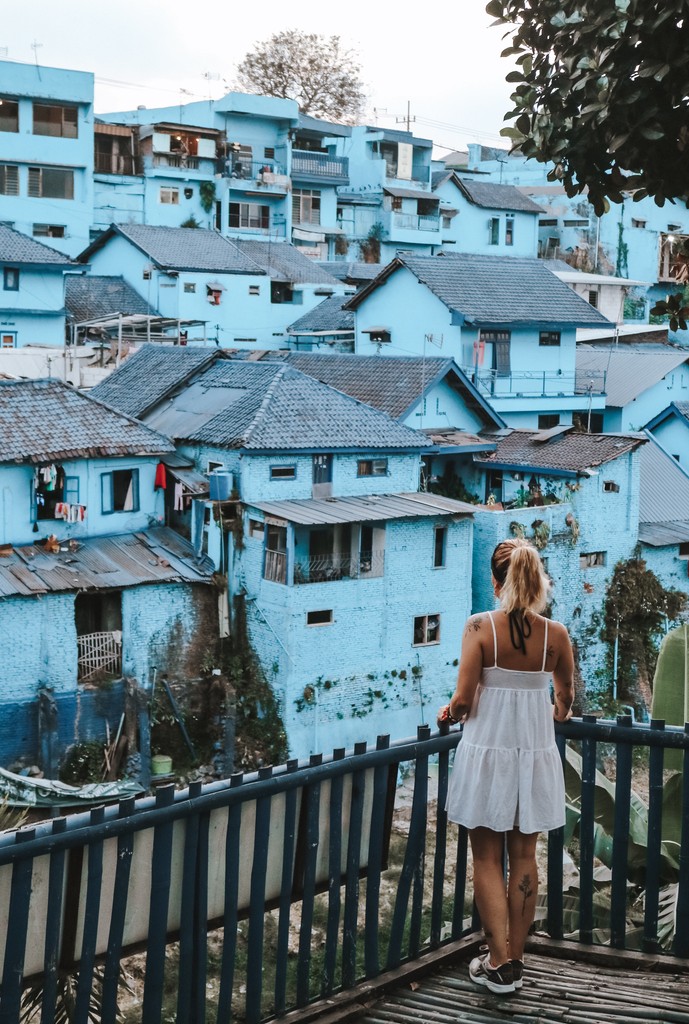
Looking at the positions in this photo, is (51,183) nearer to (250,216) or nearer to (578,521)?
(250,216)

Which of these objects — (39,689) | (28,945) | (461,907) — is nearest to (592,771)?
(461,907)

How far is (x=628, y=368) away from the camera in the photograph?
42406 mm

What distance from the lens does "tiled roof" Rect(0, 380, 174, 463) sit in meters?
25.5

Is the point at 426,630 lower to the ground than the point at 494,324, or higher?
lower

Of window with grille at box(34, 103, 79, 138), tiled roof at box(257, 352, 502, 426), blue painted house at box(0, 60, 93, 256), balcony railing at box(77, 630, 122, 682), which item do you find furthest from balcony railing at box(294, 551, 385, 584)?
window with grille at box(34, 103, 79, 138)

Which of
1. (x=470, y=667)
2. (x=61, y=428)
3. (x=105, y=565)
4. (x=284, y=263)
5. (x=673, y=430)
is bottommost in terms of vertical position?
(x=105, y=565)

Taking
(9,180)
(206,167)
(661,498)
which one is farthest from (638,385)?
(9,180)

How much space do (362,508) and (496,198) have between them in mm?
36046

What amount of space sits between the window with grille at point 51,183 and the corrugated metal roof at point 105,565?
25.9 meters

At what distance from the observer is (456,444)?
32.3 meters

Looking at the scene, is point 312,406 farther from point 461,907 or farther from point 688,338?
point 688,338

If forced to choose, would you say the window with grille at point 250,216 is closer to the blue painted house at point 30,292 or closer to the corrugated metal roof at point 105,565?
the blue painted house at point 30,292

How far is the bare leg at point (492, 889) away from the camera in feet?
19.7

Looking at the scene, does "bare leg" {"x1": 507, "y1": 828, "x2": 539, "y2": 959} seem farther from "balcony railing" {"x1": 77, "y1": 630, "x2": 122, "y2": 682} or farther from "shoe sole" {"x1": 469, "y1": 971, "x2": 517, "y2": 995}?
"balcony railing" {"x1": 77, "y1": 630, "x2": 122, "y2": 682}
